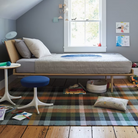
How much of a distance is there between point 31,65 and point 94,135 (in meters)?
2.00

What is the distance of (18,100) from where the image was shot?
3.52 metres

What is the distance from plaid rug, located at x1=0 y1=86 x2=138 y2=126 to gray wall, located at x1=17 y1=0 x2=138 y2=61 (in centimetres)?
175

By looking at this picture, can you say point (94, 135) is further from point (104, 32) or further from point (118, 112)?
point (104, 32)

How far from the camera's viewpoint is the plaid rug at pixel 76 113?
263cm

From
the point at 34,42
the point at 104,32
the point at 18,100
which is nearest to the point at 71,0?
the point at 104,32

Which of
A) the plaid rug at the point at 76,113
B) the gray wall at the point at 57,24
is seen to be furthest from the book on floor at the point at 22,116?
the gray wall at the point at 57,24

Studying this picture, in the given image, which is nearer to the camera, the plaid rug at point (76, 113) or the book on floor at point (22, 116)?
the plaid rug at point (76, 113)

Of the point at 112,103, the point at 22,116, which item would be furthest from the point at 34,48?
the point at 112,103

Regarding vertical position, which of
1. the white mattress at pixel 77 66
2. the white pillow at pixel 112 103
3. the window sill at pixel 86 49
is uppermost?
the window sill at pixel 86 49

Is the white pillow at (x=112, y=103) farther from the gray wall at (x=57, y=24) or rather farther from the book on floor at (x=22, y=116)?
the gray wall at (x=57, y=24)

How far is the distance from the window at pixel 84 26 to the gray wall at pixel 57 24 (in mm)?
150

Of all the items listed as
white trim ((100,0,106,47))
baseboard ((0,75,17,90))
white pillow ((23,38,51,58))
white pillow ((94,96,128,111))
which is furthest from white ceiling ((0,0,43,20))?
white pillow ((94,96,128,111))

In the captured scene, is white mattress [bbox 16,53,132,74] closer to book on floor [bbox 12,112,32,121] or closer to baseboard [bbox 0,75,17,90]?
baseboard [bbox 0,75,17,90]

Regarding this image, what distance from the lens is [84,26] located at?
5375 mm
